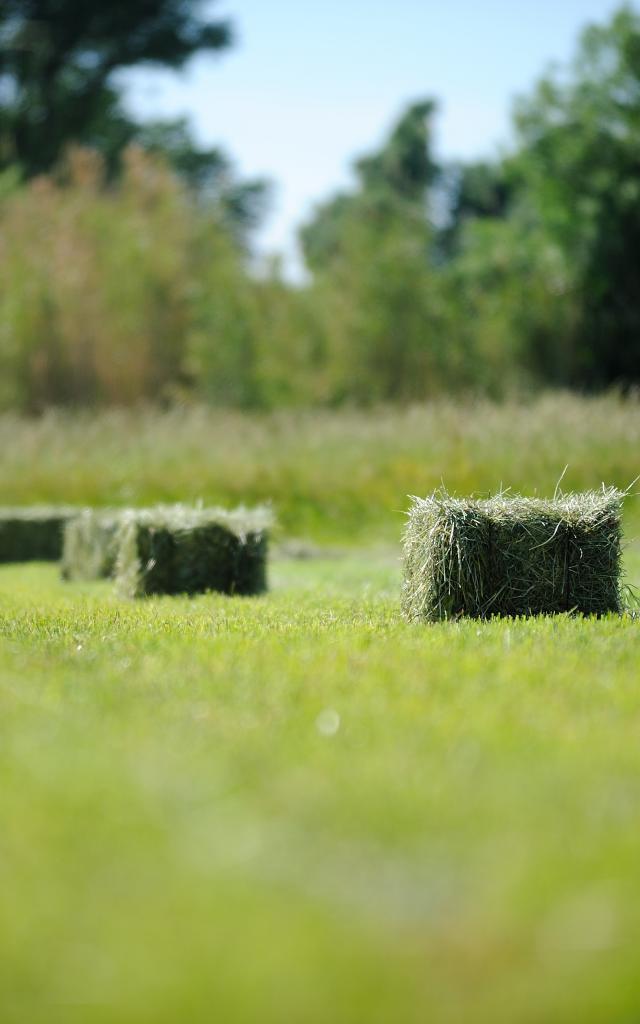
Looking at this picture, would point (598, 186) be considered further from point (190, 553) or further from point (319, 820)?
point (319, 820)

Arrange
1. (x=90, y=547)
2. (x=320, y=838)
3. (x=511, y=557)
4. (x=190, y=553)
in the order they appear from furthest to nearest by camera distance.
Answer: (x=90, y=547) < (x=190, y=553) < (x=511, y=557) < (x=320, y=838)

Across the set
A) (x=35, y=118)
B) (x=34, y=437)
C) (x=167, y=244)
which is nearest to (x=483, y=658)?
(x=34, y=437)

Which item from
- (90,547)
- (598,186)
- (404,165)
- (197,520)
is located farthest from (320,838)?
(404,165)

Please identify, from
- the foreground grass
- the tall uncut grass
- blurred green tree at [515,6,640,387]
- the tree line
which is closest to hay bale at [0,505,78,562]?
the tall uncut grass

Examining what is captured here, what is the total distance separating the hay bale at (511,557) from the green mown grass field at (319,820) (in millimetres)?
519

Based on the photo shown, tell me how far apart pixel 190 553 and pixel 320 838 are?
260 inches

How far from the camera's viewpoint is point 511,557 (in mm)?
7398

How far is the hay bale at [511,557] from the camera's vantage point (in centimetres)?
722

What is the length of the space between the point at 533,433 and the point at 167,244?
468 inches

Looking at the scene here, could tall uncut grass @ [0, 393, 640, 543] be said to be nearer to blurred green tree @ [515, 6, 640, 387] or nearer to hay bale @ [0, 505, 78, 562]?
hay bale @ [0, 505, 78, 562]

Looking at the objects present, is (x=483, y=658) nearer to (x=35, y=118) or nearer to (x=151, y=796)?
(x=151, y=796)

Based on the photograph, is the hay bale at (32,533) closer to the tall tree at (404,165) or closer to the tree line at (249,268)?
the tree line at (249,268)

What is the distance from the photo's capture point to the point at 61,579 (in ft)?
39.8

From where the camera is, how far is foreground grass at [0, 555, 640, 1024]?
252 cm
